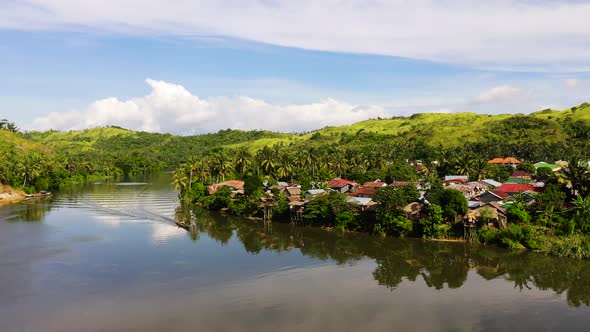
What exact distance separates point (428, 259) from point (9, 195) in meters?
105

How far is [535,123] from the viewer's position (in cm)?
18725

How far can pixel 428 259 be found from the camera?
5503 cm

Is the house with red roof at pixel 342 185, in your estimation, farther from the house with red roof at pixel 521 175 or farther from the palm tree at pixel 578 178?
the palm tree at pixel 578 178

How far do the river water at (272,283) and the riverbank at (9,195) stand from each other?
141ft

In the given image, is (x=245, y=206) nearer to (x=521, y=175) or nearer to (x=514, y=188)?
(x=514, y=188)

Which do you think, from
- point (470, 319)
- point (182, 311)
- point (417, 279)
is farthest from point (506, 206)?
point (182, 311)

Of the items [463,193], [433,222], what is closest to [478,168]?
[463,193]

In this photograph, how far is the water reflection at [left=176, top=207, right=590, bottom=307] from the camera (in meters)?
47.2

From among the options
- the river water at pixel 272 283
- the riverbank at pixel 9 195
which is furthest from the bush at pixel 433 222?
the riverbank at pixel 9 195

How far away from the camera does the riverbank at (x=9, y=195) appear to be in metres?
110

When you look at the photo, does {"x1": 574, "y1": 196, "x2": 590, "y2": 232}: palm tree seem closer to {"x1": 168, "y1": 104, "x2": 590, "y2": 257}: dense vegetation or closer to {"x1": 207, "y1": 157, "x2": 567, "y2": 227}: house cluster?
{"x1": 168, "y1": 104, "x2": 590, "y2": 257}: dense vegetation

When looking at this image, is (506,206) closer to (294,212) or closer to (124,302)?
(294,212)

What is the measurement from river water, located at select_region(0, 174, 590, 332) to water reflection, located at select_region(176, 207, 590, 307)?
197 millimetres

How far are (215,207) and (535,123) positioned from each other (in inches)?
5891
